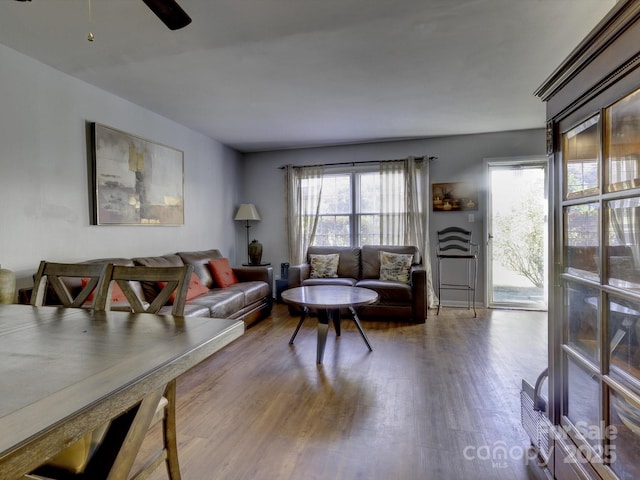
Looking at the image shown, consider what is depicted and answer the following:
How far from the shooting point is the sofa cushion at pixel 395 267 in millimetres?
4281

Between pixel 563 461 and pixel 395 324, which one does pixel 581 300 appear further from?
pixel 395 324

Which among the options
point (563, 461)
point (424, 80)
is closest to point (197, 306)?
point (563, 461)

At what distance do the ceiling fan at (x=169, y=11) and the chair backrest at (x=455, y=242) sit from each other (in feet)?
13.9

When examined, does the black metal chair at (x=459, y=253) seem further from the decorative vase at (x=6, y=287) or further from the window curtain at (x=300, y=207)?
the decorative vase at (x=6, y=287)

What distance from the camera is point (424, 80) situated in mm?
2893

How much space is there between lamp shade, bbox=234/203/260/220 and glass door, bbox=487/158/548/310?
3505mm

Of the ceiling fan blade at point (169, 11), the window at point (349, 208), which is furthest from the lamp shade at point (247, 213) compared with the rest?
the ceiling fan blade at point (169, 11)

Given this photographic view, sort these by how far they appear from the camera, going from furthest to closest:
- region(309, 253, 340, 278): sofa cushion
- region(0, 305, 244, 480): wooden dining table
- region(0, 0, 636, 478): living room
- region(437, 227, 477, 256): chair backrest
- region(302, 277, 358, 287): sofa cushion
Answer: region(437, 227, 477, 256): chair backrest, region(309, 253, 340, 278): sofa cushion, region(302, 277, 358, 287): sofa cushion, region(0, 0, 636, 478): living room, region(0, 305, 244, 480): wooden dining table

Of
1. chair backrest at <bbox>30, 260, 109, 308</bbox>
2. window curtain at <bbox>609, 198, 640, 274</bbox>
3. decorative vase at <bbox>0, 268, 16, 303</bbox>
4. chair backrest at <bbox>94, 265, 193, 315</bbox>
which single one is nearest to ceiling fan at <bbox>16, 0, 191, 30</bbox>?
chair backrest at <bbox>94, 265, 193, 315</bbox>

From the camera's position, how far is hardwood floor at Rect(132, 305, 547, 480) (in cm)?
154

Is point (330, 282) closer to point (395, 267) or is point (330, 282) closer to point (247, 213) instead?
point (395, 267)

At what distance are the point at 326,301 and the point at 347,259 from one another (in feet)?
6.28

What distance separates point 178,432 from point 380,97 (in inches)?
126

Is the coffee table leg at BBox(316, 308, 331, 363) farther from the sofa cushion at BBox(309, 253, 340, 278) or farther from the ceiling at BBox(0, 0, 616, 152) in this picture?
the ceiling at BBox(0, 0, 616, 152)
